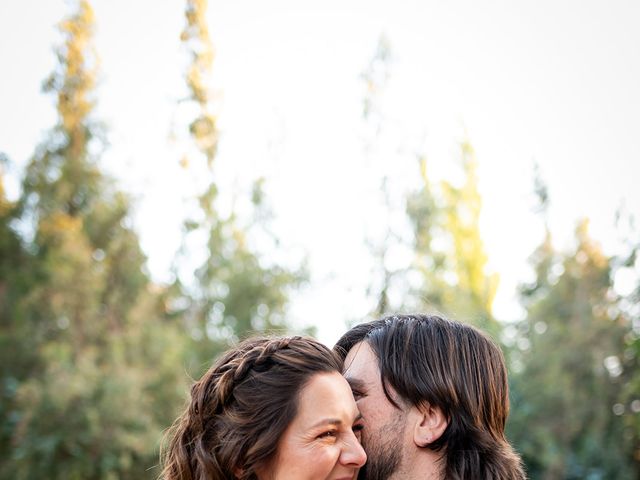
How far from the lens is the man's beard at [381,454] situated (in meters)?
3.37

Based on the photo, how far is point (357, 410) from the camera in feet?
10.9

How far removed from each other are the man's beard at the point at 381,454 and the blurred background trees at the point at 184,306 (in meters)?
11.8

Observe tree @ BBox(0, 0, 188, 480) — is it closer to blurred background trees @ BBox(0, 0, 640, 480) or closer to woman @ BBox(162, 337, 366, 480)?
blurred background trees @ BBox(0, 0, 640, 480)

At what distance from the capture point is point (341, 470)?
314 cm

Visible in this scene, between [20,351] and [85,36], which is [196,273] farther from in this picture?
[85,36]

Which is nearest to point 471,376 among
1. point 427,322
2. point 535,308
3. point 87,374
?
point 427,322

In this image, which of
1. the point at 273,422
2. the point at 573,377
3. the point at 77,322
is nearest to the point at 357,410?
the point at 273,422

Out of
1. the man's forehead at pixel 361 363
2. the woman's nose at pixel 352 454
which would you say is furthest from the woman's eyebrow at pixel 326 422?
the man's forehead at pixel 361 363

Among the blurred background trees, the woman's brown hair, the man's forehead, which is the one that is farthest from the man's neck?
the blurred background trees

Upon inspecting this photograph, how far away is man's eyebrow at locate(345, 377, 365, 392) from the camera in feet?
11.5

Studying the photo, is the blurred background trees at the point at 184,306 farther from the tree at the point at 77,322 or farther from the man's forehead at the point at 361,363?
the man's forehead at the point at 361,363

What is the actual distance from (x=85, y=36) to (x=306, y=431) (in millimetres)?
16453

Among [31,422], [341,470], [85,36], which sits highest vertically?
[85,36]

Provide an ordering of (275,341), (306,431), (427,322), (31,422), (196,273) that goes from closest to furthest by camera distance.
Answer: (306,431) < (275,341) < (427,322) < (31,422) < (196,273)
